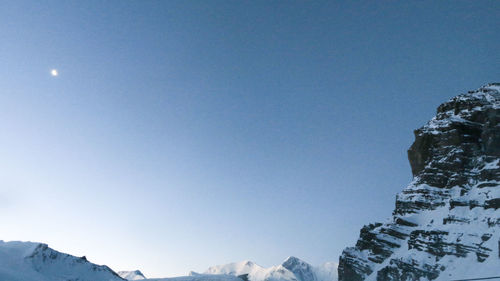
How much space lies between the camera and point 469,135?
136500 millimetres

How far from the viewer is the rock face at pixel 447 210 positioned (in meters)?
101

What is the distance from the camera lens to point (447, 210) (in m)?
122

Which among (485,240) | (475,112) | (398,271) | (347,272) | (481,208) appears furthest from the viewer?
(347,272)

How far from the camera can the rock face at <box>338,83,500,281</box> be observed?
101 metres

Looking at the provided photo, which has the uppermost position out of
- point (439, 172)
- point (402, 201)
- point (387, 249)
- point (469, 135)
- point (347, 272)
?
point (469, 135)

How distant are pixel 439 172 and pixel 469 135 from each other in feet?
65.0

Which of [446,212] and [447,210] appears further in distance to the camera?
[447,210]

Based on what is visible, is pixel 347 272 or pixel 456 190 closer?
pixel 456 190

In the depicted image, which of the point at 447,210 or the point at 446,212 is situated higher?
the point at 447,210

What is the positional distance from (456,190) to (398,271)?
41.3 metres

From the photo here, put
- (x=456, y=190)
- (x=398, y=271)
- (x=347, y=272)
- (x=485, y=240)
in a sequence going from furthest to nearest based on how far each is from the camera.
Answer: (x=347, y=272) → (x=456, y=190) → (x=398, y=271) → (x=485, y=240)

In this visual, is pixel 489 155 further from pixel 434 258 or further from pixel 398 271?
pixel 398 271

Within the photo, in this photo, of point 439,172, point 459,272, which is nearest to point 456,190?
A: point 439,172

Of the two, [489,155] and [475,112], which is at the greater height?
[475,112]
